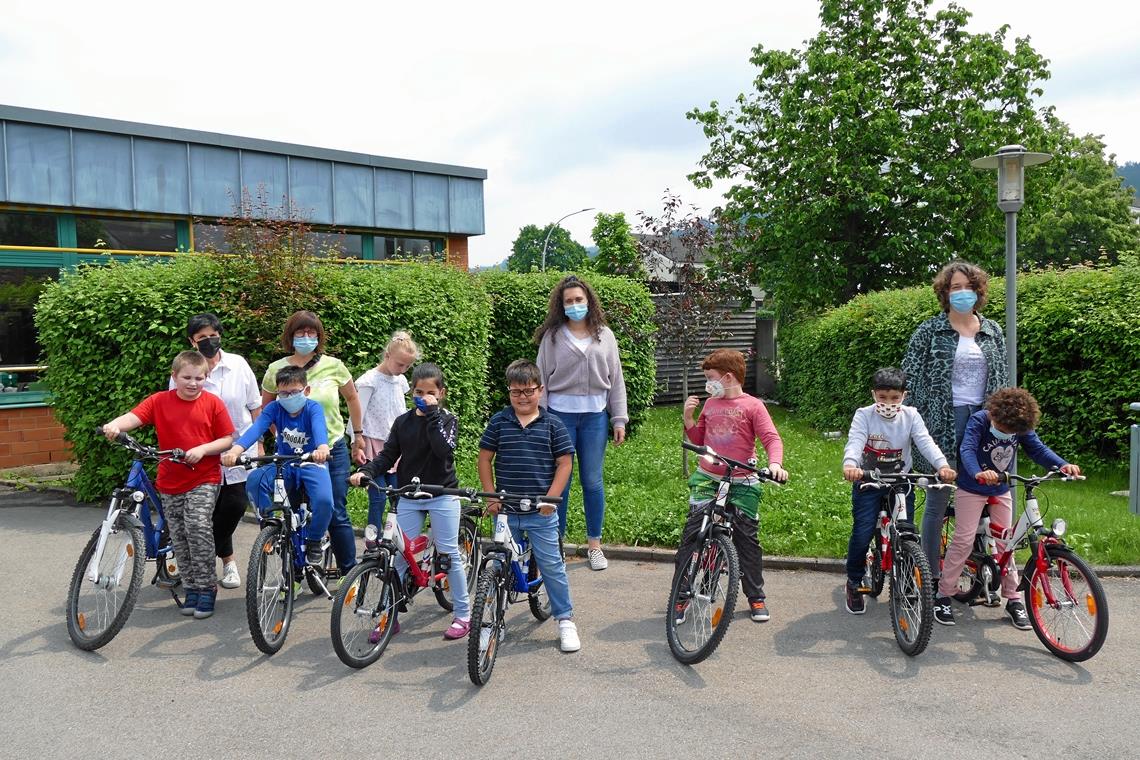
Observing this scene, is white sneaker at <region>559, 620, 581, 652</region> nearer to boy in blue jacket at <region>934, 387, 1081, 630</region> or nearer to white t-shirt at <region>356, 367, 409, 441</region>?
white t-shirt at <region>356, 367, 409, 441</region>

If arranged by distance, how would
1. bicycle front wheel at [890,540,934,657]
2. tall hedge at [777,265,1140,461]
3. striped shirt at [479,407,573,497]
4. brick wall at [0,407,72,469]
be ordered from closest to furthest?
bicycle front wheel at [890,540,934,657] < striped shirt at [479,407,573,497] < tall hedge at [777,265,1140,461] < brick wall at [0,407,72,469]

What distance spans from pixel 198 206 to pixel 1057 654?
47.2 ft

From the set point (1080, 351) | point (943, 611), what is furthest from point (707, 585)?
point (1080, 351)

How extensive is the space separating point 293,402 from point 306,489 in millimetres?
536

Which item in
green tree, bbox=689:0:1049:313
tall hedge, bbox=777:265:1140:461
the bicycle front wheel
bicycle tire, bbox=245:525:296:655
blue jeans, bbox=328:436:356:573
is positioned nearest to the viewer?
the bicycle front wheel

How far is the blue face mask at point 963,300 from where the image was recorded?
5707 mm

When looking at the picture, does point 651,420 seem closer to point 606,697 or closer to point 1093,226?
point 606,697

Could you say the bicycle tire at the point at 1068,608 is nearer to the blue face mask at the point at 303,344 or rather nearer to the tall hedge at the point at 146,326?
the blue face mask at the point at 303,344

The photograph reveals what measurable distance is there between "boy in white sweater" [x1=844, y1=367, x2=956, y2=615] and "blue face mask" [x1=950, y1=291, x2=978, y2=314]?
649 mm

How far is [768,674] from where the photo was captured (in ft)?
15.4

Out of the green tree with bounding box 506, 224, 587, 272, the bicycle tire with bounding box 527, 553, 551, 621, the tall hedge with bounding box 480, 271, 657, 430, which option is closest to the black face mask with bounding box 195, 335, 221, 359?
the bicycle tire with bounding box 527, 553, 551, 621

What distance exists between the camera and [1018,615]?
530cm

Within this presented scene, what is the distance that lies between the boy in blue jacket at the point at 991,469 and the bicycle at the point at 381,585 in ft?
9.48

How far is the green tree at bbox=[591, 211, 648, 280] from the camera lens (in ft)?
39.0
